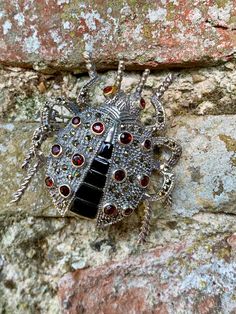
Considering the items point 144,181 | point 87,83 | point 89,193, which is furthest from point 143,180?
point 87,83

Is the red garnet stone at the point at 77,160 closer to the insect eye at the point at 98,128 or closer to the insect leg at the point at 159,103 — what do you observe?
the insect eye at the point at 98,128

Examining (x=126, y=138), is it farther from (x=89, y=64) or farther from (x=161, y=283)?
(x=161, y=283)

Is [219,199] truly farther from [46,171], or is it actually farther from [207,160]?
[46,171]

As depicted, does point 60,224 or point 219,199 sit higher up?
point 219,199

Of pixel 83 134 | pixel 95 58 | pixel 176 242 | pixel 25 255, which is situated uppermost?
pixel 95 58

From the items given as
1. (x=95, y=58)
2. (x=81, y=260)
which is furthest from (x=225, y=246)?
(x=95, y=58)

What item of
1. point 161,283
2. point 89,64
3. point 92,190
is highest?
point 89,64

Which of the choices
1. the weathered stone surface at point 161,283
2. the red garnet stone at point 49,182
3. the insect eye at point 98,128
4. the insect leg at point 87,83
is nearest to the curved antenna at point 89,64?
the insect leg at point 87,83
